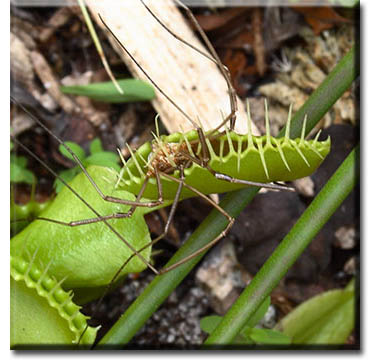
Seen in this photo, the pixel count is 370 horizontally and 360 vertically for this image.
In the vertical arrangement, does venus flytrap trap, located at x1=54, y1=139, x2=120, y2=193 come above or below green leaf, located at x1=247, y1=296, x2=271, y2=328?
above

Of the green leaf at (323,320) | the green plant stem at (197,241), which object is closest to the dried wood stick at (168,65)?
the green plant stem at (197,241)

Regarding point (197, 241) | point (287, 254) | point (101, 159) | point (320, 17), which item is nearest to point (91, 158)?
point (101, 159)

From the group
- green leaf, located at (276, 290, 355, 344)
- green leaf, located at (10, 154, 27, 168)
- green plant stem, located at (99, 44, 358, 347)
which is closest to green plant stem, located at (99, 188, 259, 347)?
green plant stem, located at (99, 44, 358, 347)

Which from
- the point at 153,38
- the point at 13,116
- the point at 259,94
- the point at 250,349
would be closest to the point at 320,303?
the point at 250,349

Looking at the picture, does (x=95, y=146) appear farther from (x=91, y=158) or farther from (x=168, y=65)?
(x=168, y=65)

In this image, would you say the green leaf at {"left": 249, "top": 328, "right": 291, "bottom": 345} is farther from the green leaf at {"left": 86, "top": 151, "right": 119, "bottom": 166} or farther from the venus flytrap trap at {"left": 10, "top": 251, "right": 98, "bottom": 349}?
the green leaf at {"left": 86, "top": 151, "right": 119, "bottom": 166}
